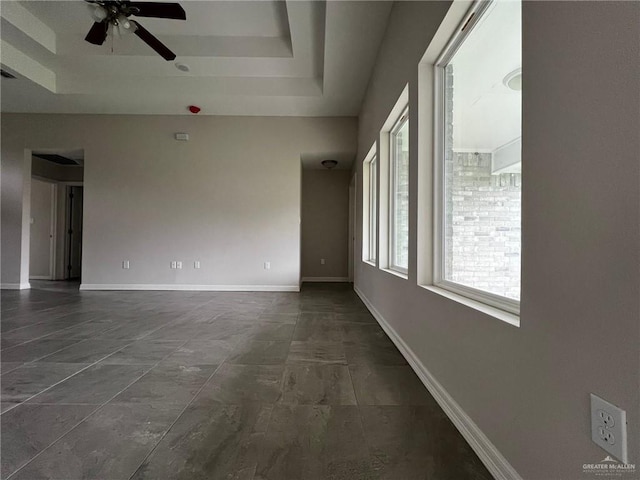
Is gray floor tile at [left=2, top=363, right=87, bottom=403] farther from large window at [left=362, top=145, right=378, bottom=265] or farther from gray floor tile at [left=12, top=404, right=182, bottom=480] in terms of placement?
large window at [left=362, top=145, right=378, bottom=265]

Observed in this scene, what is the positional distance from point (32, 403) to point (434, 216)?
2.45 metres

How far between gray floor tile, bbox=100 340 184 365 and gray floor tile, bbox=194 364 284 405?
1.88ft

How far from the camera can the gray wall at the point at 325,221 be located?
7070 millimetres

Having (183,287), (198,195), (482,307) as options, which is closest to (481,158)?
(482,307)

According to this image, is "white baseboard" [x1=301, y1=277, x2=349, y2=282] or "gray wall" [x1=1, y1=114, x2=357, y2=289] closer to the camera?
"gray wall" [x1=1, y1=114, x2=357, y2=289]

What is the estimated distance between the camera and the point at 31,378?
1.85 m

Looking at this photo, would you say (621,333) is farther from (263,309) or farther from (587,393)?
(263,309)

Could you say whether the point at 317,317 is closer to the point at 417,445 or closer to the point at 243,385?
the point at 243,385

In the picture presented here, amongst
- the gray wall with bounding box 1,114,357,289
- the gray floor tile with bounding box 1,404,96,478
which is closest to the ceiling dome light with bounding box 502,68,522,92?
the gray floor tile with bounding box 1,404,96,478

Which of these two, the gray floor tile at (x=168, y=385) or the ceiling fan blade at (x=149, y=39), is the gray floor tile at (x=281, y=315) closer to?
the gray floor tile at (x=168, y=385)

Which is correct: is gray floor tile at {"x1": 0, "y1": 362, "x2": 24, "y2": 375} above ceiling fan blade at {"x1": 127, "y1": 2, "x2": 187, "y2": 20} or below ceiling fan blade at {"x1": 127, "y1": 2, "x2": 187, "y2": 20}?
below

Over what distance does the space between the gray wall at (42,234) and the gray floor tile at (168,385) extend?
7264 millimetres

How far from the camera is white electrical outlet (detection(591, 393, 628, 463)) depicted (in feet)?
2.15

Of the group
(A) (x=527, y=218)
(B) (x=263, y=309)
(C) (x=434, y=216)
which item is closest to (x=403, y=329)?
(C) (x=434, y=216)
